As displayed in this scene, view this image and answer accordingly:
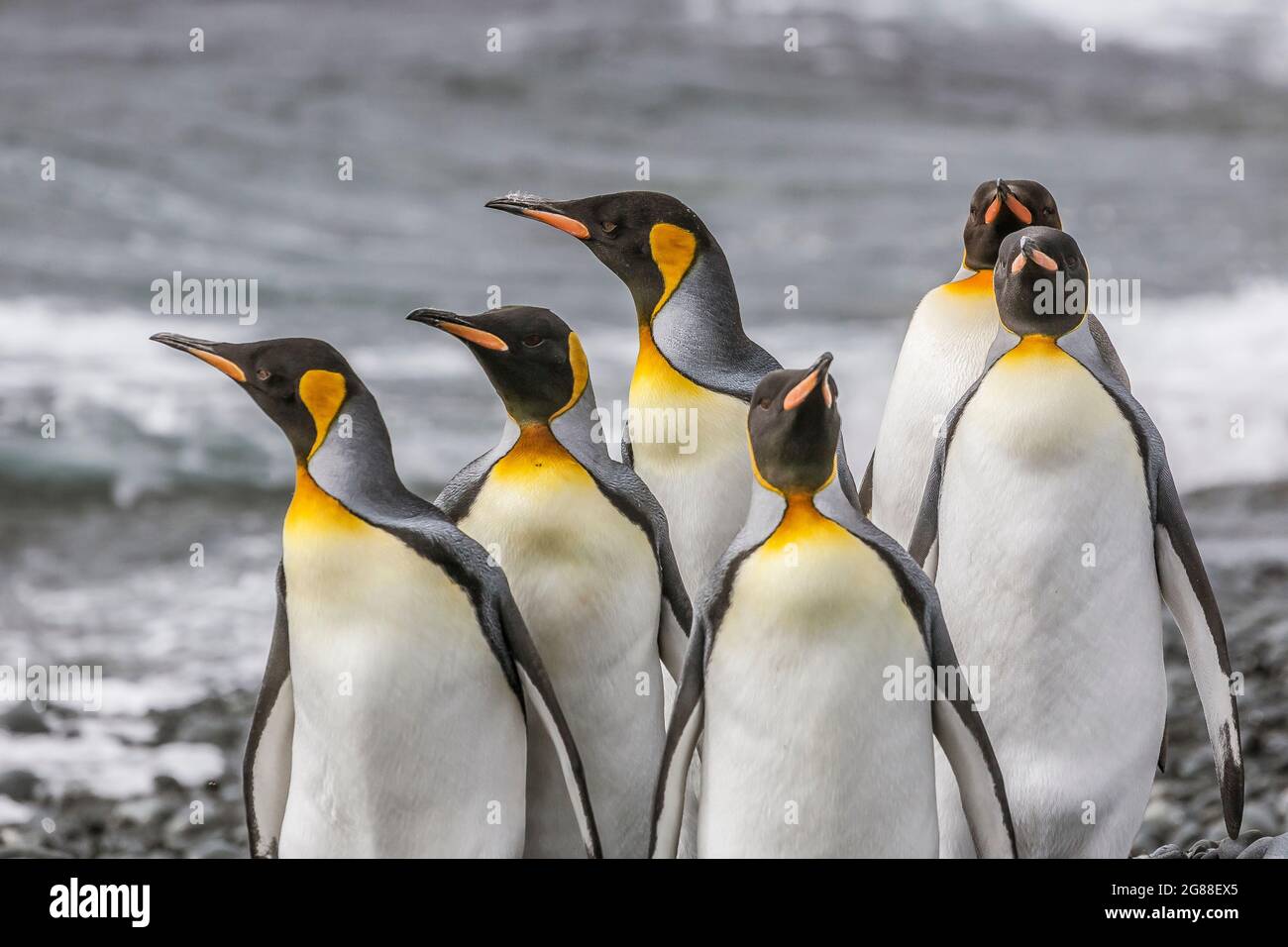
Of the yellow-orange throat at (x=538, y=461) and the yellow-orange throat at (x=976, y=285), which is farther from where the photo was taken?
the yellow-orange throat at (x=976, y=285)

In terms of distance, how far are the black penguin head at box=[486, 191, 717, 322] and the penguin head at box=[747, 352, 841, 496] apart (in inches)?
26.7

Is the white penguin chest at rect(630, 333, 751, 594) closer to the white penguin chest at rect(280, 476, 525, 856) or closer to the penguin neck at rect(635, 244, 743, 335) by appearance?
the penguin neck at rect(635, 244, 743, 335)

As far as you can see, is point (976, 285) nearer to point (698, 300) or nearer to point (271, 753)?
point (698, 300)

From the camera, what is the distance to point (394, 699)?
209cm

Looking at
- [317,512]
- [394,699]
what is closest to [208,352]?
[317,512]

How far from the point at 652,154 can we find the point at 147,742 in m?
9.97

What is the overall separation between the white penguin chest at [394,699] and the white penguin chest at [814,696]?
13.4 inches

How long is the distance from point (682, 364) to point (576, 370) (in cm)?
41

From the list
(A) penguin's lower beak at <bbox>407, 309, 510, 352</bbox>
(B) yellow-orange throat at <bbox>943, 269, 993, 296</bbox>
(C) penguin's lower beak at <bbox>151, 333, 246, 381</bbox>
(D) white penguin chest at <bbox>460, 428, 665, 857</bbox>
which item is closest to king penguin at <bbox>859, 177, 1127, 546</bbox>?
(B) yellow-orange throat at <bbox>943, 269, 993, 296</bbox>

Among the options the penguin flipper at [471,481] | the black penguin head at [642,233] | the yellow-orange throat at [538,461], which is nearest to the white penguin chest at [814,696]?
the yellow-orange throat at [538,461]

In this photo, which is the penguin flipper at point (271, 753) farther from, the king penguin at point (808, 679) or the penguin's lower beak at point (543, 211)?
the penguin's lower beak at point (543, 211)

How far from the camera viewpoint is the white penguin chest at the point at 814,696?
6.57 ft
